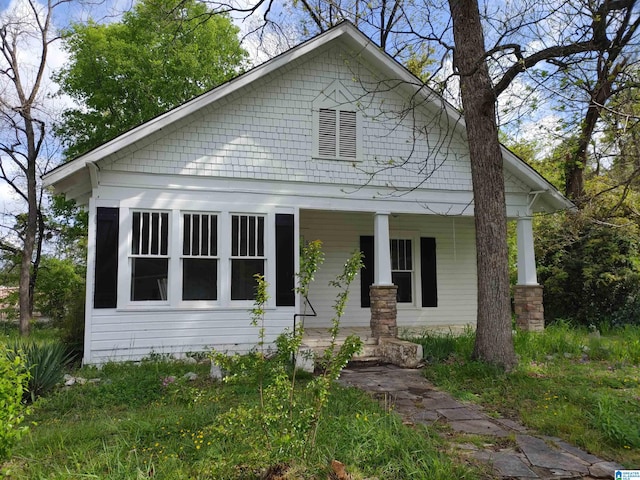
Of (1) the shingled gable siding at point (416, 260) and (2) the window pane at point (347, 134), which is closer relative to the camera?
(2) the window pane at point (347, 134)

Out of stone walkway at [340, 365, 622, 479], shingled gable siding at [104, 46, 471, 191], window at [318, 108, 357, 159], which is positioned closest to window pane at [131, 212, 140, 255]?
shingled gable siding at [104, 46, 471, 191]

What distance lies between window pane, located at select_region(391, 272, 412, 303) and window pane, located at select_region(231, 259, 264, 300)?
435 centimetres

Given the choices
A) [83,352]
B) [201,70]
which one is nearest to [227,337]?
[83,352]

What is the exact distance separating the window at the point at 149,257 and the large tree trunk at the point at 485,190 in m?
5.69

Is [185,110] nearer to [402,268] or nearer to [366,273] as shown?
[366,273]

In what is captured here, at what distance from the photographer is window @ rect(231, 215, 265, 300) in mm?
9281

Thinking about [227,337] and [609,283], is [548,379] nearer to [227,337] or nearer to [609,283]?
[227,337]

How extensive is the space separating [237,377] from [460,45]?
6.74 metres

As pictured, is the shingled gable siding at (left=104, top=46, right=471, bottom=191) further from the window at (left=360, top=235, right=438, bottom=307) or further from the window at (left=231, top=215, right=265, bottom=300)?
the window at (left=360, top=235, right=438, bottom=307)

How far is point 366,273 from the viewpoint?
39.5ft

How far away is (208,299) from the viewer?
914 cm

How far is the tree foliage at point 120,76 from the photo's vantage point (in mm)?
19656

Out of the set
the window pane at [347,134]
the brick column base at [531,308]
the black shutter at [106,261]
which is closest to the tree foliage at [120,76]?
the window pane at [347,134]

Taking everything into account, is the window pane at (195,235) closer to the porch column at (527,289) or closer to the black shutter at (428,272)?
the black shutter at (428,272)
